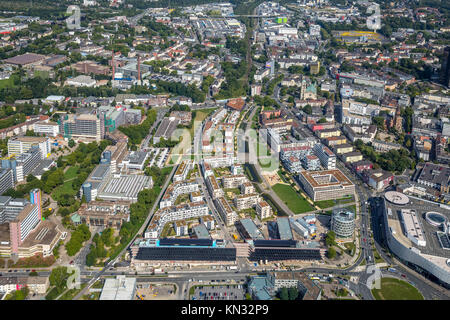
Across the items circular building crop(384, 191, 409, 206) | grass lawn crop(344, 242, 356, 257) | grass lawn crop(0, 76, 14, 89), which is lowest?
grass lawn crop(344, 242, 356, 257)

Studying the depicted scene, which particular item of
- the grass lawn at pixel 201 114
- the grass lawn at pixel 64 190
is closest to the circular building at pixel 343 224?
the grass lawn at pixel 64 190

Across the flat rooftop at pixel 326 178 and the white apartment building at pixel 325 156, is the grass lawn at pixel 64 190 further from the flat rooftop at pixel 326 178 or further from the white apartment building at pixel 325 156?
the white apartment building at pixel 325 156

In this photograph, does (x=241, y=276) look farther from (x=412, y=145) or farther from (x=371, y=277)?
(x=412, y=145)

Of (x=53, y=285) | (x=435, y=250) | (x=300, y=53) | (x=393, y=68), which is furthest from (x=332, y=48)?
(x=53, y=285)

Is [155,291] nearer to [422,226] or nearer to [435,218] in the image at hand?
[422,226]

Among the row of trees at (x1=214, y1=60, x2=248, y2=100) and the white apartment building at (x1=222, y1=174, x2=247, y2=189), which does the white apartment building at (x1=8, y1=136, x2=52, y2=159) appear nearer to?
the white apartment building at (x1=222, y1=174, x2=247, y2=189)

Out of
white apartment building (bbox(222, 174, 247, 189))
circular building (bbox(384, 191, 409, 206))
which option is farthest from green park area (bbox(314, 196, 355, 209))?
white apartment building (bbox(222, 174, 247, 189))
